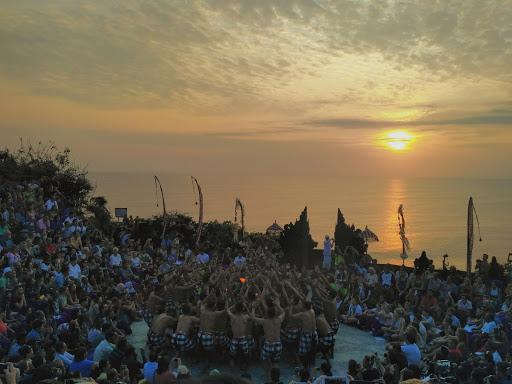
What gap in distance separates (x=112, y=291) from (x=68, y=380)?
305 inches

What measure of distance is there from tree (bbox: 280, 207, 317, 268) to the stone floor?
377 inches

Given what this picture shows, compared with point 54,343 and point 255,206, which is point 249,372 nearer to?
point 54,343

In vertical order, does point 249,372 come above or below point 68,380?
below

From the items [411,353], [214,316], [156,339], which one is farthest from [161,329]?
[411,353]

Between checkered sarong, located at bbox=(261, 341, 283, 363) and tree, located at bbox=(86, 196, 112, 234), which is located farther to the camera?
tree, located at bbox=(86, 196, 112, 234)

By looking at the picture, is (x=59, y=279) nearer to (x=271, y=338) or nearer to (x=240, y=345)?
(x=240, y=345)

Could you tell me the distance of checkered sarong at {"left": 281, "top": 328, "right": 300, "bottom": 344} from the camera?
10.7m

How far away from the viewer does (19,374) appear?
24.0ft

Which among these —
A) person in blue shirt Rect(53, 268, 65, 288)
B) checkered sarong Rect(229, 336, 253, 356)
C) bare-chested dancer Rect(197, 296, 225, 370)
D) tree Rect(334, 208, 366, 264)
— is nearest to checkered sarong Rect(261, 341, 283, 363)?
checkered sarong Rect(229, 336, 253, 356)

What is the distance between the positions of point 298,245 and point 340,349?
12.2 m

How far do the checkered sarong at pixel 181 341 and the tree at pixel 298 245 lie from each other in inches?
557

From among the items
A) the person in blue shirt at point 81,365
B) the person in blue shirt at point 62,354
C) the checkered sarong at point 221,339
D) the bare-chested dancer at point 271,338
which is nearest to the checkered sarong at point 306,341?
the bare-chested dancer at point 271,338

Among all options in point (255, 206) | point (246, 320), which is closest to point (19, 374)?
point (246, 320)

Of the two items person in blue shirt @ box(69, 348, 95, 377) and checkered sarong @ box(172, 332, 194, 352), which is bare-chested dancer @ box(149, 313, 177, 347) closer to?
checkered sarong @ box(172, 332, 194, 352)
